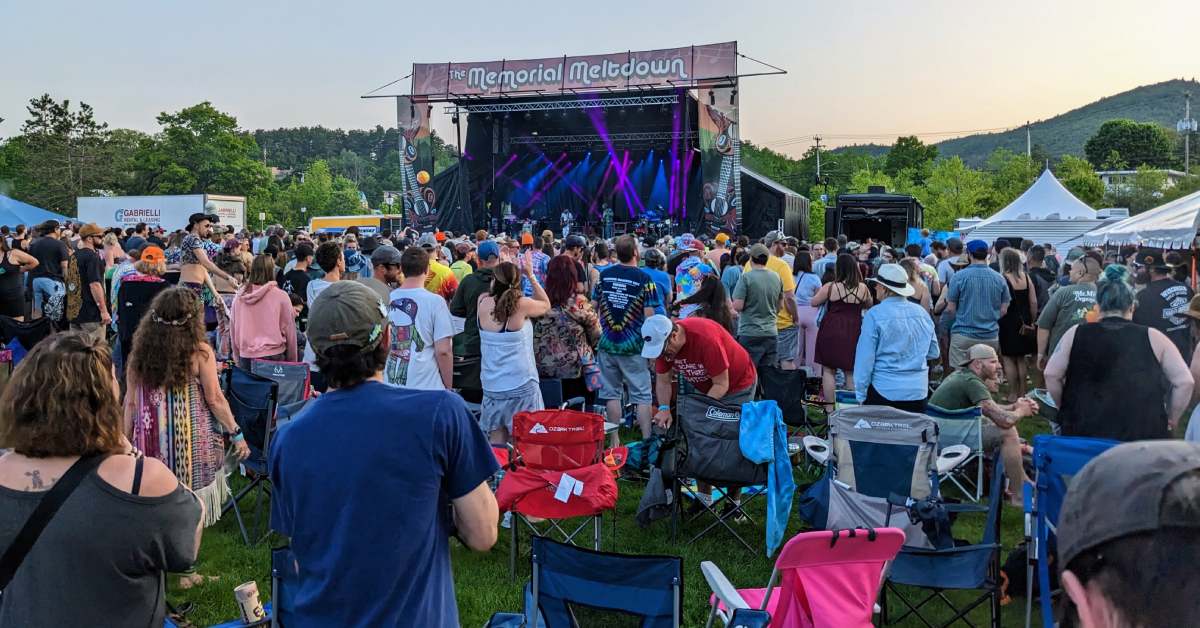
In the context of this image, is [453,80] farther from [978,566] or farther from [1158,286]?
[978,566]

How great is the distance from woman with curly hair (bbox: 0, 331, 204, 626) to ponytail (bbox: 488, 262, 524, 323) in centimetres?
281

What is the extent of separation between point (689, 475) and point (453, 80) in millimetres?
17849

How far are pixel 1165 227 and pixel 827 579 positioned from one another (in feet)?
30.7

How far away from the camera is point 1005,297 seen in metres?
7.08

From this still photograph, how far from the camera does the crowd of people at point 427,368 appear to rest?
1.77 meters

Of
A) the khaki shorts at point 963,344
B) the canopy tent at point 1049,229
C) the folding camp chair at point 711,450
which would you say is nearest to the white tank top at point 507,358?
the folding camp chair at point 711,450

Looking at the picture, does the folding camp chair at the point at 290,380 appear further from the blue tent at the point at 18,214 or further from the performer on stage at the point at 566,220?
the blue tent at the point at 18,214

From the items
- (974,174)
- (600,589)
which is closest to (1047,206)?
(600,589)

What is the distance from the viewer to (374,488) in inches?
68.4

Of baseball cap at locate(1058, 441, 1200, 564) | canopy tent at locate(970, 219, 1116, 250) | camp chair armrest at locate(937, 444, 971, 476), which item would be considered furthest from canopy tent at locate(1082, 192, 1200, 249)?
baseball cap at locate(1058, 441, 1200, 564)

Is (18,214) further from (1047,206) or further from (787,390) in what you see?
(1047,206)

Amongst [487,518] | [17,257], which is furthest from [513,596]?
[17,257]

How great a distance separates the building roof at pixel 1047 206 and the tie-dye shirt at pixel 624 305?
54.0 ft

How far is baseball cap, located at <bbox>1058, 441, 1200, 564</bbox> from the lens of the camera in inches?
30.1
